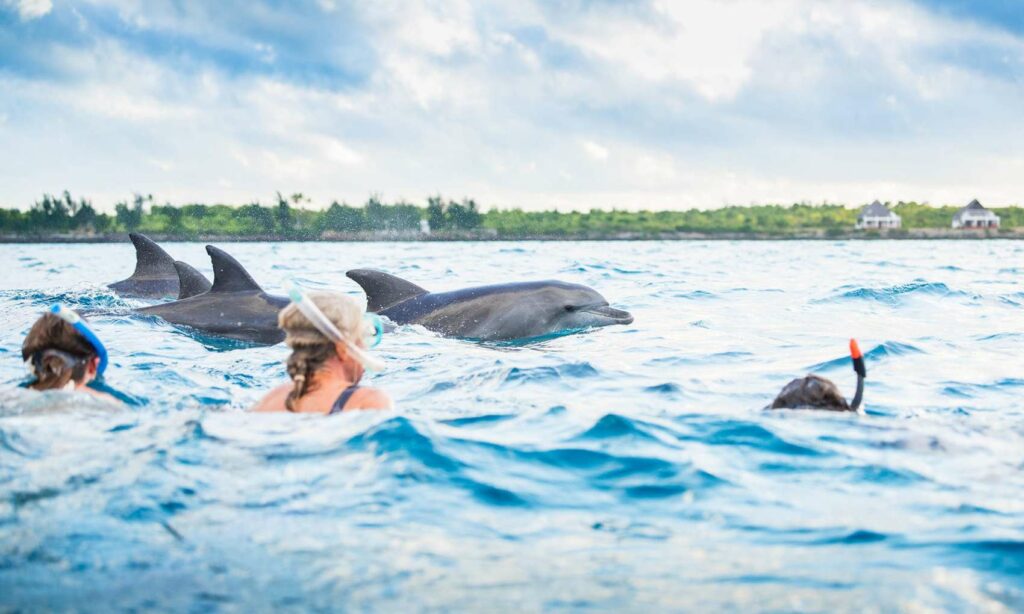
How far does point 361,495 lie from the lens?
4.68m

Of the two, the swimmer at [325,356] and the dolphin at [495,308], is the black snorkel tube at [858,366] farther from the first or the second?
the dolphin at [495,308]

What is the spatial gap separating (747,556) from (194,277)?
32.9 feet

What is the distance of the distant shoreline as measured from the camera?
10712 cm

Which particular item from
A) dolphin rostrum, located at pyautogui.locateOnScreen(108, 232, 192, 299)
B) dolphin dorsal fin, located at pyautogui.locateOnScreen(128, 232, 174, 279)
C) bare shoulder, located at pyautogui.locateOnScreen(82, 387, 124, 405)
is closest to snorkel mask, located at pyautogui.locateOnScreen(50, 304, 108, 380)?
bare shoulder, located at pyautogui.locateOnScreen(82, 387, 124, 405)

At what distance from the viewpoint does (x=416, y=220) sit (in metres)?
134

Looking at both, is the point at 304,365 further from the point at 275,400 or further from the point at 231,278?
the point at 231,278

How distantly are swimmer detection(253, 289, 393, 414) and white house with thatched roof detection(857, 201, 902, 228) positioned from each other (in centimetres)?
13084

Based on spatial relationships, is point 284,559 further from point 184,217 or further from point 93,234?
point 184,217

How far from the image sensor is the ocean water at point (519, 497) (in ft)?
12.0

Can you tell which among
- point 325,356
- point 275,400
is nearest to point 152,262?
point 275,400

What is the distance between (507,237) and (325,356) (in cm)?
11479

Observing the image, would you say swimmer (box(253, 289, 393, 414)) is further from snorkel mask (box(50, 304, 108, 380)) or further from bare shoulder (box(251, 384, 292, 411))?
snorkel mask (box(50, 304, 108, 380))

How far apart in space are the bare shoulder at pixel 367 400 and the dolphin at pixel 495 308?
5254mm

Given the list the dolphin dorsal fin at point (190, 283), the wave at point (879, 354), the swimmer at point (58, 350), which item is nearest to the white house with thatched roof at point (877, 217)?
the wave at point (879, 354)
